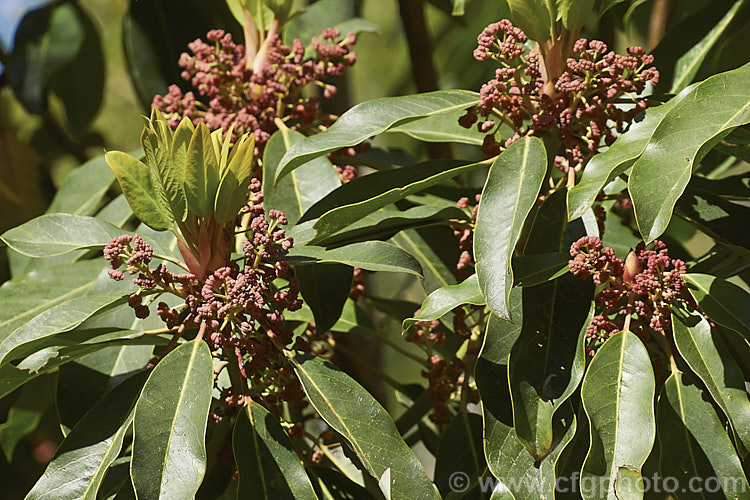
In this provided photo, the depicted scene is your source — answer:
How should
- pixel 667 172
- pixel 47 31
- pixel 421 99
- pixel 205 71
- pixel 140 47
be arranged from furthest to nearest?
pixel 47 31, pixel 140 47, pixel 205 71, pixel 421 99, pixel 667 172

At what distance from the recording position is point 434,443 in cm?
139

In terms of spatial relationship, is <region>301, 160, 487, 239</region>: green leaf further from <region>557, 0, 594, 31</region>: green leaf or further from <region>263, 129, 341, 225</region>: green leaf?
<region>557, 0, 594, 31</region>: green leaf

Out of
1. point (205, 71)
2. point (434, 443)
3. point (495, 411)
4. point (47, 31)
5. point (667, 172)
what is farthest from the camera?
point (47, 31)

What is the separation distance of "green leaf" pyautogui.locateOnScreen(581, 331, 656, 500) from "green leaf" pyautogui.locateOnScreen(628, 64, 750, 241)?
17 centimetres

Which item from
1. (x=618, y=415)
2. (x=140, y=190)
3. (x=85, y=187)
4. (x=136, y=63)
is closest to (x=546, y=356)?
(x=618, y=415)

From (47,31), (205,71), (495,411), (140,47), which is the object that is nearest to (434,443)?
(495,411)

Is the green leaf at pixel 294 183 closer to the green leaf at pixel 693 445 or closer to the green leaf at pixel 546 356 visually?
the green leaf at pixel 546 356

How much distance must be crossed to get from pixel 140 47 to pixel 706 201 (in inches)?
45.9

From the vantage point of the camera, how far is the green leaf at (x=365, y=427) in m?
0.88

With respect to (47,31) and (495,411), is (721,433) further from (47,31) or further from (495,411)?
(47,31)

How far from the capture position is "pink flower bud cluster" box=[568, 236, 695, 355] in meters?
0.90

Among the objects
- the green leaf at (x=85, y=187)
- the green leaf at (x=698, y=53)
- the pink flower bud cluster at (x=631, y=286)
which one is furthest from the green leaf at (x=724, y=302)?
the green leaf at (x=85, y=187)

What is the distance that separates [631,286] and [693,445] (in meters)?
0.20

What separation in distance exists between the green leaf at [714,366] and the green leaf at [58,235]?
0.72 metres
